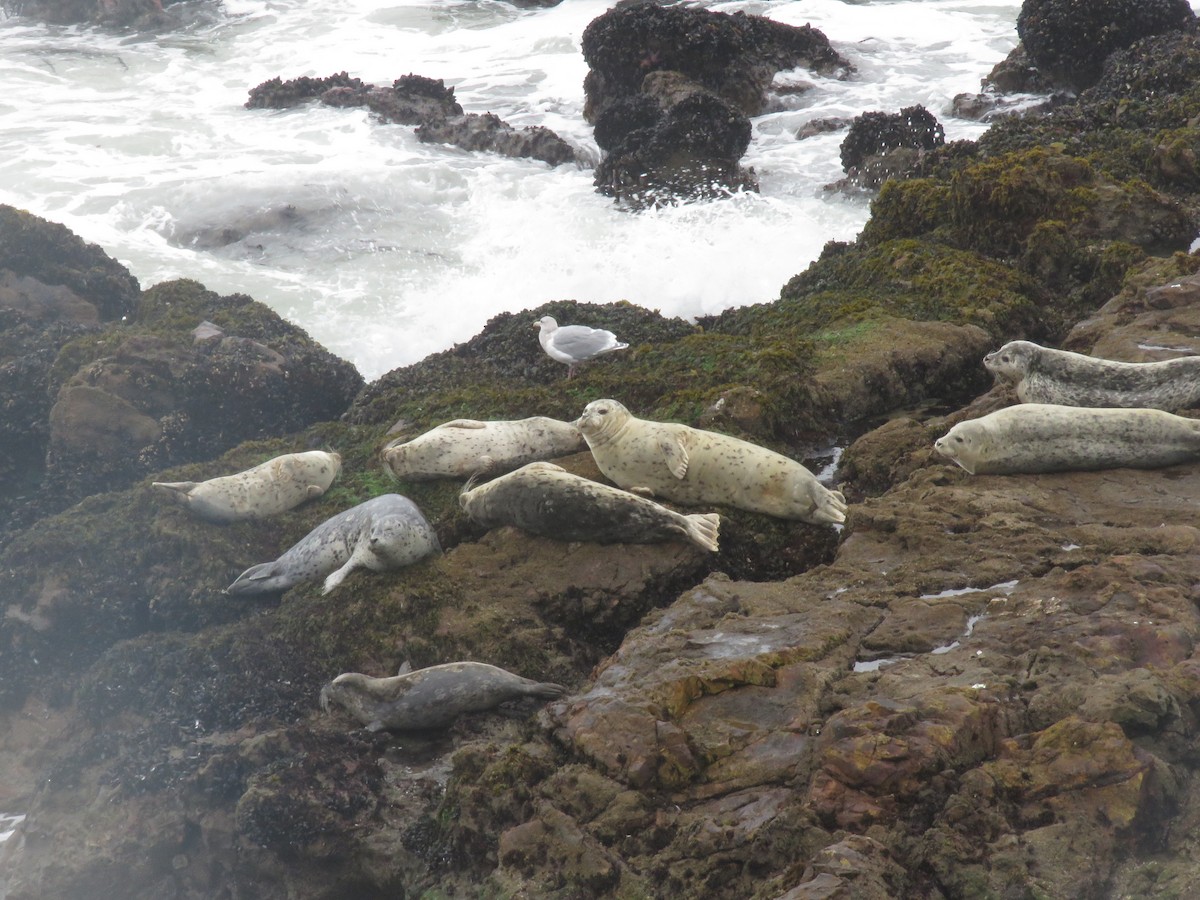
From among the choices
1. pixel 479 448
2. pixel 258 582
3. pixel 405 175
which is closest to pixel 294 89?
pixel 405 175

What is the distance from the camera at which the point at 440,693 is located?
5.32 m

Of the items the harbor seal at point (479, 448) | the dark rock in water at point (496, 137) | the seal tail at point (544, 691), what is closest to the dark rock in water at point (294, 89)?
the dark rock in water at point (496, 137)

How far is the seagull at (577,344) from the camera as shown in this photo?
8.87 meters

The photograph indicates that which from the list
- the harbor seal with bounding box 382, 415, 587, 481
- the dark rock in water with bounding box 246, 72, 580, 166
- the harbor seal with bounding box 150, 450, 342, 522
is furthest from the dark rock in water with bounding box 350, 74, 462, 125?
the harbor seal with bounding box 382, 415, 587, 481

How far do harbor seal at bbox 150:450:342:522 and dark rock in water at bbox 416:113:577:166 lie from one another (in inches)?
428

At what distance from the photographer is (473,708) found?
5328 millimetres

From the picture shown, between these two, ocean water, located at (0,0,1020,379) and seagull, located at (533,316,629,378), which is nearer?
seagull, located at (533,316,629,378)

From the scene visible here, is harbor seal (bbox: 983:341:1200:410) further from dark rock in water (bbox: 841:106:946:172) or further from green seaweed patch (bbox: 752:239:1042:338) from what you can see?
dark rock in water (bbox: 841:106:946:172)

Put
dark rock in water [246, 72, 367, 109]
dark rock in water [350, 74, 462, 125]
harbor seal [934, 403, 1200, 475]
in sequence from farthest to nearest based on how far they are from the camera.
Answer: dark rock in water [246, 72, 367, 109] < dark rock in water [350, 74, 462, 125] < harbor seal [934, 403, 1200, 475]

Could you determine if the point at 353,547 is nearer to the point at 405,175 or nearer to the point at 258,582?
the point at 258,582

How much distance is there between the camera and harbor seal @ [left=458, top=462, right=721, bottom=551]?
6.00m

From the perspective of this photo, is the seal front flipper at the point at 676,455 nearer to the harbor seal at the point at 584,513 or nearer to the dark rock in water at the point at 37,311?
the harbor seal at the point at 584,513

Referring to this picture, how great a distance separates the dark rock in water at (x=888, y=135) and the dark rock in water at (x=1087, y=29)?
10.8 ft

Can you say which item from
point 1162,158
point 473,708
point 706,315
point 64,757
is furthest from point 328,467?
point 1162,158
